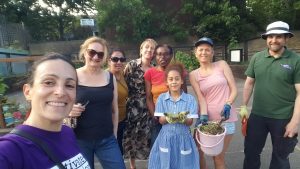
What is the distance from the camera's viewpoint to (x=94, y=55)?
10.1 feet

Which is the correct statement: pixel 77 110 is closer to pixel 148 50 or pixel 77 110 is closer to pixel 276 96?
pixel 148 50

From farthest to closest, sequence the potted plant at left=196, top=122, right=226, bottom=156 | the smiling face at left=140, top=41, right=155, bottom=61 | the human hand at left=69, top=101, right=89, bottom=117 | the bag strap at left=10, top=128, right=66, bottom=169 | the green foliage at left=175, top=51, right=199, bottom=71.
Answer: the green foliage at left=175, top=51, right=199, bottom=71 < the smiling face at left=140, top=41, right=155, bottom=61 < the potted plant at left=196, top=122, right=226, bottom=156 < the human hand at left=69, top=101, right=89, bottom=117 < the bag strap at left=10, top=128, right=66, bottom=169

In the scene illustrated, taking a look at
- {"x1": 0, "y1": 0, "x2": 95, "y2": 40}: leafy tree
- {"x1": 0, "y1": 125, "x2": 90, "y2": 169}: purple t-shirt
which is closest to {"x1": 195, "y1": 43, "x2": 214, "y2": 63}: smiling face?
{"x1": 0, "y1": 125, "x2": 90, "y2": 169}: purple t-shirt

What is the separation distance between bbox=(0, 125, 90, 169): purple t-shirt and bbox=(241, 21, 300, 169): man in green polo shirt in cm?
255

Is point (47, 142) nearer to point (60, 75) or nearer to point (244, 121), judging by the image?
point (60, 75)

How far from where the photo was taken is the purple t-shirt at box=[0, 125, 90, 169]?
1.40 metres

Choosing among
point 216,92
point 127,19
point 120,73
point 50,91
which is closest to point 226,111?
point 216,92

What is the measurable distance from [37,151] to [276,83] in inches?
116

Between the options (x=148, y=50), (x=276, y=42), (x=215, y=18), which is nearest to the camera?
(x=276, y=42)

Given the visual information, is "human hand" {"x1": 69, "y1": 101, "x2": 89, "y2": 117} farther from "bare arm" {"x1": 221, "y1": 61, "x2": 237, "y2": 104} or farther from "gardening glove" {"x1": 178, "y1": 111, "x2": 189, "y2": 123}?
"bare arm" {"x1": 221, "y1": 61, "x2": 237, "y2": 104}

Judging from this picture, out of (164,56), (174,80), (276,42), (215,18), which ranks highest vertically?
(215,18)

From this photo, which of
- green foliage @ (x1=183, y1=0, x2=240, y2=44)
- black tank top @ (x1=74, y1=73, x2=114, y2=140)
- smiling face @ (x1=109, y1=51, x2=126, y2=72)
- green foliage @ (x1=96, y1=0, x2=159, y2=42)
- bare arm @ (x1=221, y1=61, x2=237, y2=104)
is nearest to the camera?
black tank top @ (x1=74, y1=73, x2=114, y2=140)

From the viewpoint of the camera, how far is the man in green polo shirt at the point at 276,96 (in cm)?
351

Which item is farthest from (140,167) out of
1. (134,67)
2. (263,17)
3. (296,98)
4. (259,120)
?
(263,17)
